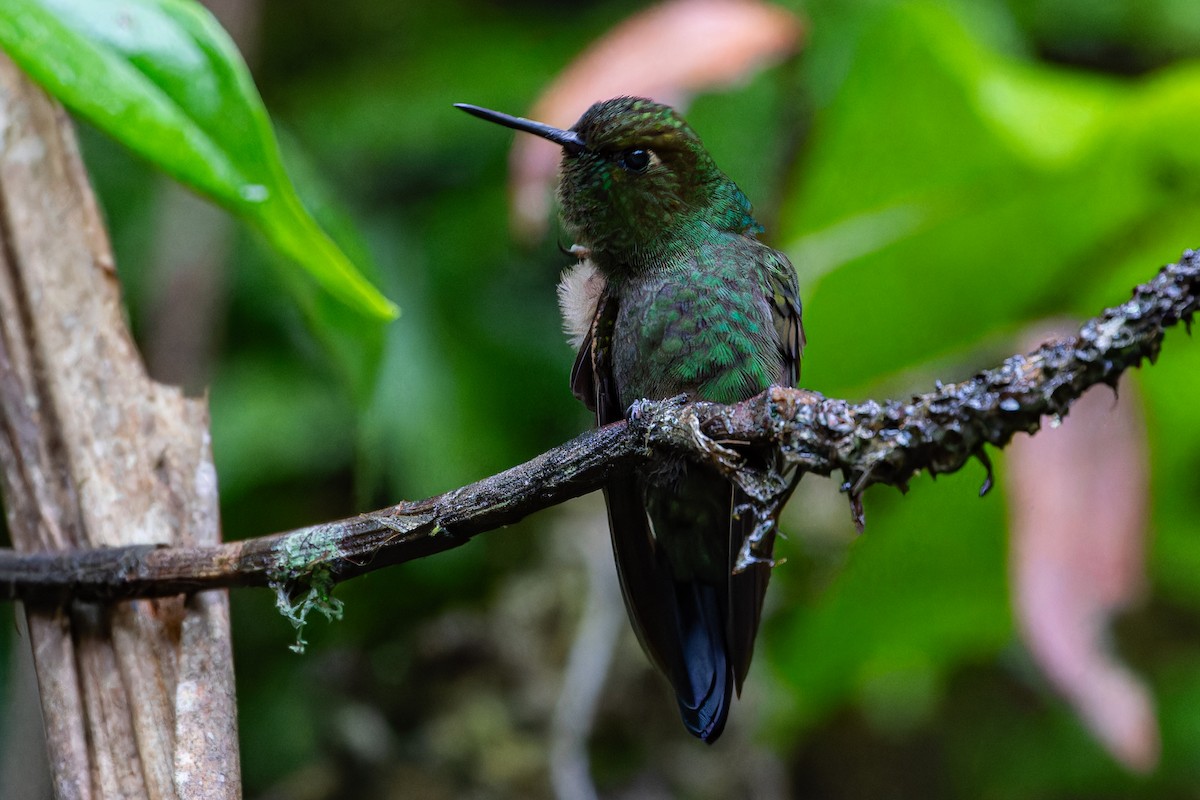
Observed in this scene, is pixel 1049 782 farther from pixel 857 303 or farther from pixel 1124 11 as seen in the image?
pixel 1124 11

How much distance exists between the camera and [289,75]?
3891 mm

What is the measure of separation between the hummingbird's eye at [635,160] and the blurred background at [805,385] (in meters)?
0.28

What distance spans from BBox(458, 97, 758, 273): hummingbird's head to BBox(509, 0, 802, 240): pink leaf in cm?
40

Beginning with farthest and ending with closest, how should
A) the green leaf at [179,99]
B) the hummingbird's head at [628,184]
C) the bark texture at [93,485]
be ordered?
the hummingbird's head at [628,184], the green leaf at [179,99], the bark texture at [93,485]

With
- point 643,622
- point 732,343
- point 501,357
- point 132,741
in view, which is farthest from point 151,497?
point 501,357

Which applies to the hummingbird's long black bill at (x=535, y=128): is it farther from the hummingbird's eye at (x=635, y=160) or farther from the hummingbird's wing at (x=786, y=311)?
the hummingbird's wing at (x=786, y=311)

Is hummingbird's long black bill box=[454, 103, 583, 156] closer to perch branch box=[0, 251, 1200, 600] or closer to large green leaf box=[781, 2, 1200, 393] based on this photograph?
perch branch box=[0, 251, 1200, 600]

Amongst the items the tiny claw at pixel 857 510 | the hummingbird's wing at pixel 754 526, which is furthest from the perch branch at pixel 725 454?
the hummingbird's wing at pixel 754 526

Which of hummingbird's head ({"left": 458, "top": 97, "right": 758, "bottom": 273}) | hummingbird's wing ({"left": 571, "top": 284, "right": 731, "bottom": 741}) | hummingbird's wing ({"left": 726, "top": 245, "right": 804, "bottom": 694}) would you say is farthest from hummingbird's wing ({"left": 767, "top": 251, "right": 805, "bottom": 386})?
hummingbird's wing ({"left": 571, "top": 284, "right": 731, "bottom": 741})

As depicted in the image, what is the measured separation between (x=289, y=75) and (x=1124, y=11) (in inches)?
111

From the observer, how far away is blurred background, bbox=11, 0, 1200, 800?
280 cm

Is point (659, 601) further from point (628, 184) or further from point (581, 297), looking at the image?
point (628, 184)

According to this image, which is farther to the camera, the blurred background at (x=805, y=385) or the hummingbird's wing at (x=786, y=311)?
the blurred background at (x=805, y=385)

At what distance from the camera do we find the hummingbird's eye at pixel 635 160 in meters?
2.08
